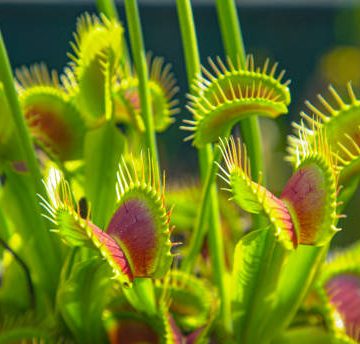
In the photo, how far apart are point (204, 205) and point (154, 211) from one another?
170 mm

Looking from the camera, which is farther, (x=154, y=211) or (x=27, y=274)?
(x=27, y=274)

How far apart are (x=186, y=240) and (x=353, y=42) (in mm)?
2049

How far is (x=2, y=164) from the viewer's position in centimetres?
89

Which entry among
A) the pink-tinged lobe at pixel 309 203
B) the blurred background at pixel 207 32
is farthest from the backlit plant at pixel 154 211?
the blurred background at pixel 207 32

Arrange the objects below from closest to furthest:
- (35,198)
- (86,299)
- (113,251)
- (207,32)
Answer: (113,251)
(86,299)
(35,198)
(207,32)

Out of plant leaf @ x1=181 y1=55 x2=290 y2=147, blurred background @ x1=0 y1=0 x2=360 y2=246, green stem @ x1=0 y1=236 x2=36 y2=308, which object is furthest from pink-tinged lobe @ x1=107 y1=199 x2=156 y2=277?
blurred background @ x1=0 y1=0 x2=360 y2=246

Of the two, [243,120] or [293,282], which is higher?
[243,120]

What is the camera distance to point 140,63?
82 centimetres

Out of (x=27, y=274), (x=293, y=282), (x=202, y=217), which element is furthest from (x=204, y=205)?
(x=27, y=274)

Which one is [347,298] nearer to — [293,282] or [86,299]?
[293,282]

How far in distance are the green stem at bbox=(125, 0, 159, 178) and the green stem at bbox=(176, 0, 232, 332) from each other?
5 centimetres

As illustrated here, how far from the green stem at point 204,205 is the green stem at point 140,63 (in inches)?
2.0

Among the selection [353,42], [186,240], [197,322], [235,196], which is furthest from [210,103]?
[353,42]

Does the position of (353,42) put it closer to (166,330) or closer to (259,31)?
(259,31)
